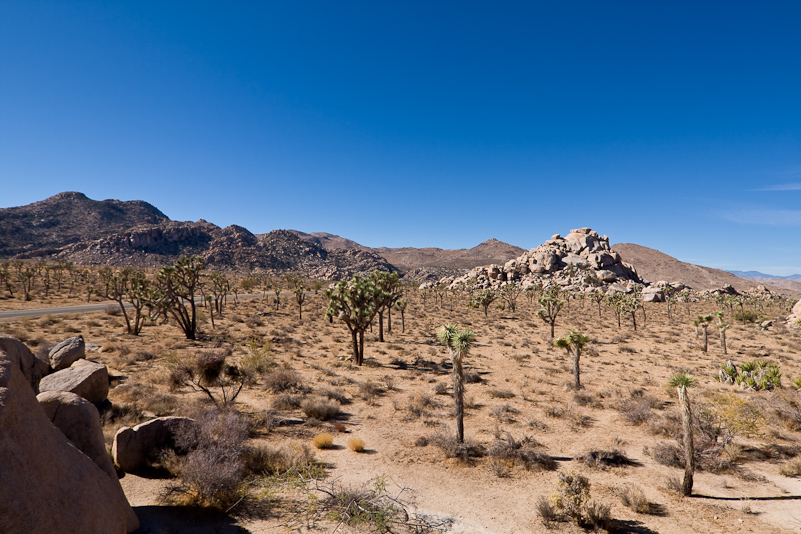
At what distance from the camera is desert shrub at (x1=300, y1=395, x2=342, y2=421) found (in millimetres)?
16438

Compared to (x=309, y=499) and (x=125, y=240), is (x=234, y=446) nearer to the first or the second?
(x=309, y=499)

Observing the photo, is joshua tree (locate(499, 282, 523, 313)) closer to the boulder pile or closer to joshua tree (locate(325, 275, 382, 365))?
the boulder pile

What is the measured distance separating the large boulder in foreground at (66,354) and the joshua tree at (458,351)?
57.8 ft

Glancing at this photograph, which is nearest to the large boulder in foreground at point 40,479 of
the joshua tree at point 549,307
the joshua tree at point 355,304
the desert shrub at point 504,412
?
the desert shrub at point 504,412

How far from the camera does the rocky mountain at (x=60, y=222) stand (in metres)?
115

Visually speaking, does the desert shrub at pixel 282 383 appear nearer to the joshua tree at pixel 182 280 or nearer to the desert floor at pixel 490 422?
the desert floor at pixel 490 422

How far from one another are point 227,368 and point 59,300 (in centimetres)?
5653

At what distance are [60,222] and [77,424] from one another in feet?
606

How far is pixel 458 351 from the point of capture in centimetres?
1320

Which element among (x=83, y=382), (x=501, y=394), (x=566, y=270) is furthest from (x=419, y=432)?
(x=566, y=270)

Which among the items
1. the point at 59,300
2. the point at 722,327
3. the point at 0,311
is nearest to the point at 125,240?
the point at 59,300

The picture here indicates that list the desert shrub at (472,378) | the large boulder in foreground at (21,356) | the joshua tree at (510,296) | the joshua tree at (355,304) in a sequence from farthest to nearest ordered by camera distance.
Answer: the joshua tree at (510,296), the joshua tree at (355,304), the desert shrub at (472,378), the large boulder in foreground at (21,356)

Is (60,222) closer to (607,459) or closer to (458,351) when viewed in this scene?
(458,351)

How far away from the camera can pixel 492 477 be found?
39.4ft
